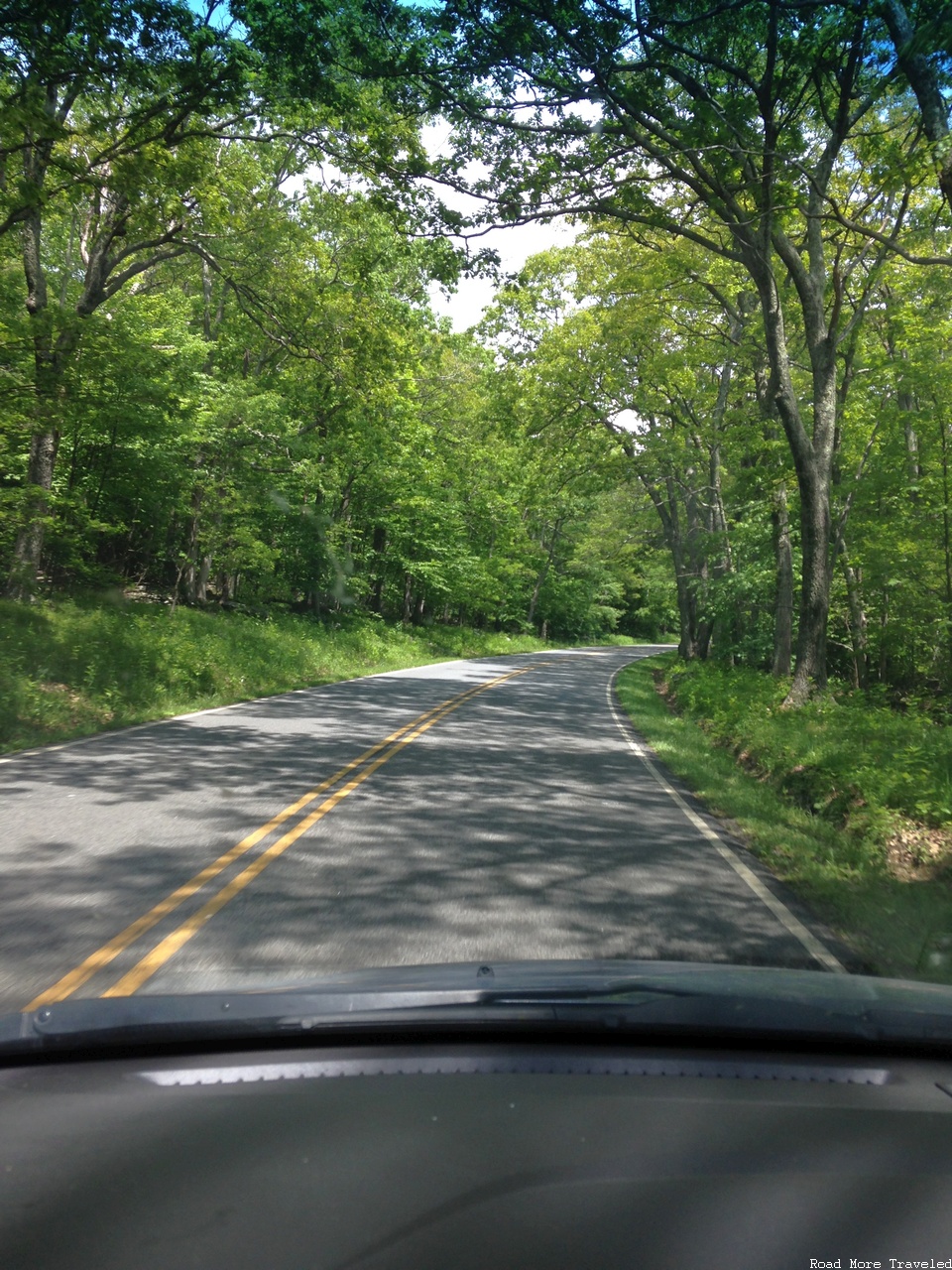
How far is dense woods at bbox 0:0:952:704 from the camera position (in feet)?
37.8

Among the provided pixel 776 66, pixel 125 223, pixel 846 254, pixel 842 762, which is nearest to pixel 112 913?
pixel 842 762

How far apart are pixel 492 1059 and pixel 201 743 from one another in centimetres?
1029

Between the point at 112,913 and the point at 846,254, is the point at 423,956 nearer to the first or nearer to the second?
the point at 112,913

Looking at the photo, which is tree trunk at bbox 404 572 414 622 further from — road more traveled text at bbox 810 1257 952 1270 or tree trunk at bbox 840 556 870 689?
road more traveled text at bbox 810 1257 952 1270

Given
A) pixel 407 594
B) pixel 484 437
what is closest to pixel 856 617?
pixel 484 437

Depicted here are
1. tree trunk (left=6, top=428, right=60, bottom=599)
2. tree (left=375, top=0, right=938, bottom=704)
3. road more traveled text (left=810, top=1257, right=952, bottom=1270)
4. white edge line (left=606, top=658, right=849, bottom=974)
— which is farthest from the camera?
tree trunk (left=6, top=428, right=60, bottom=599)

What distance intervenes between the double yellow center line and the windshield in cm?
5

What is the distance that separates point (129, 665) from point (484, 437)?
14.1m

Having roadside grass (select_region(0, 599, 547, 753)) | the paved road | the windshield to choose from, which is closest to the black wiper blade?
the windshield

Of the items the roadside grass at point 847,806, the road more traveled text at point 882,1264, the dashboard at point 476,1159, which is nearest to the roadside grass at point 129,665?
the roadside grass at point 847,806

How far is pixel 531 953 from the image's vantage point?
5.19 meters

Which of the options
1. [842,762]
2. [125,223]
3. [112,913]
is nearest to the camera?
[112,913]

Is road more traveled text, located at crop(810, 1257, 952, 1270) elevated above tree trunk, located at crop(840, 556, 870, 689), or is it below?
below

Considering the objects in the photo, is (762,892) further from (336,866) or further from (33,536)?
(33,536)
